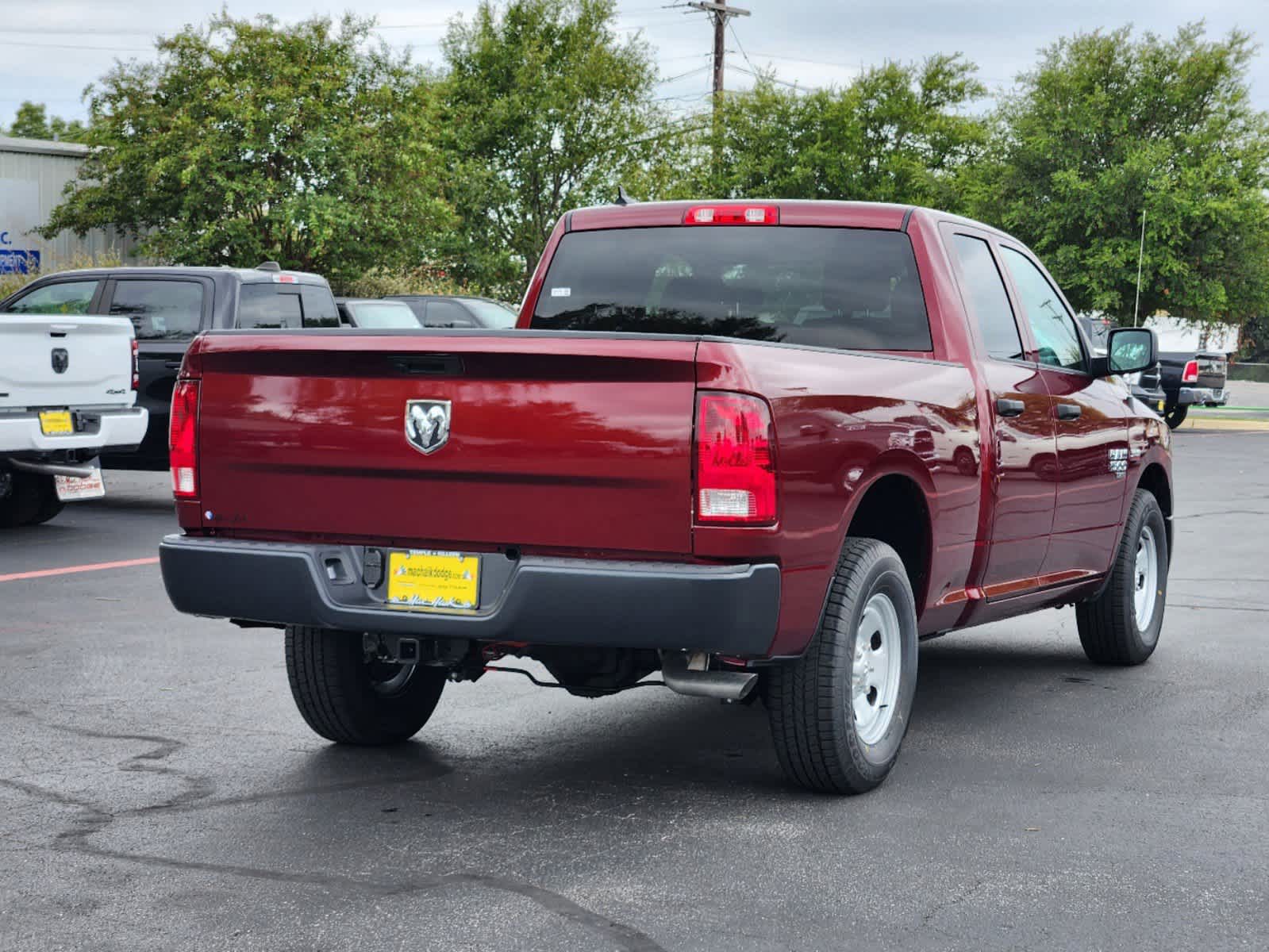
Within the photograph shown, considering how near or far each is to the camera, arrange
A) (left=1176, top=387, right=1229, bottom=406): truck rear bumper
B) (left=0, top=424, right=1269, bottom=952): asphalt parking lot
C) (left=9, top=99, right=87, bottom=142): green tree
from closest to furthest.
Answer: (left=0, top=424, right=1269, bottom=952): asphalt parking lot
(left=1176, top=387, right=1229, bottom=406): truck rear bumper
(left=9, top=99, right=87, bottom=142): green tree

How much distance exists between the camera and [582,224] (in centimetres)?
671

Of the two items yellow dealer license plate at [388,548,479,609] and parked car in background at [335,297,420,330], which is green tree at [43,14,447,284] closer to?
parked car in background at [335,297,420,330]

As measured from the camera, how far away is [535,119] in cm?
4672

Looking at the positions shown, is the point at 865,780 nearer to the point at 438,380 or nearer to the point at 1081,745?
the point at 1081,745

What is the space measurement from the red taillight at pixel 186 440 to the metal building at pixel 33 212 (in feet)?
101

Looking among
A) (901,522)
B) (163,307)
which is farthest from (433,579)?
(163,307)

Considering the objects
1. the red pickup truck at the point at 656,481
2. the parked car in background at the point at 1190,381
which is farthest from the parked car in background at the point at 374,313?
the red pickup truck at the point at 656,481

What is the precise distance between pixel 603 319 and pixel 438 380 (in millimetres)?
1669

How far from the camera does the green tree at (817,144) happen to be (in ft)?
165

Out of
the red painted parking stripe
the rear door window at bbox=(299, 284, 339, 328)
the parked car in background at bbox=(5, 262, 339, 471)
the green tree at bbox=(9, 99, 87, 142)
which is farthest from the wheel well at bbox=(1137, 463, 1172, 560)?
the green tree at bbox=(9, 99, 87, 142)

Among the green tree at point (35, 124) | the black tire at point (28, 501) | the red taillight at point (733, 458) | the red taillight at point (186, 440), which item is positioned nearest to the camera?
the red taillight at point (733, 458)

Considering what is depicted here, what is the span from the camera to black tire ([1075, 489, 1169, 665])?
7.72 meters

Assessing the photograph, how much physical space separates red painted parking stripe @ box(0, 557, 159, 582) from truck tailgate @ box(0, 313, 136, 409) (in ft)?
5.07

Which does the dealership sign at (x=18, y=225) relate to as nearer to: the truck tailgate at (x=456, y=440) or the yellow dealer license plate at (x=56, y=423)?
the yellow dealer license plate at (x=56, y=423)
